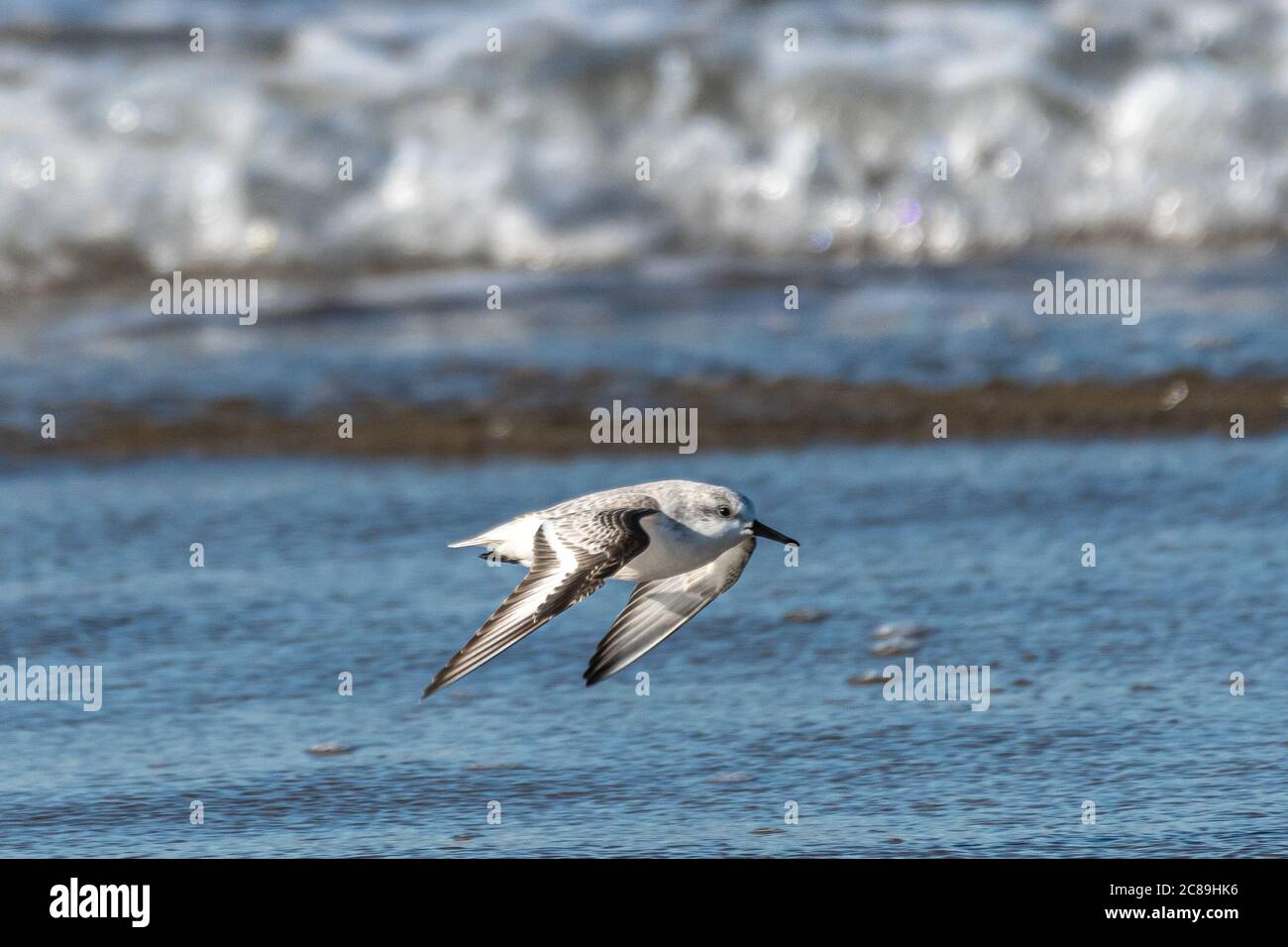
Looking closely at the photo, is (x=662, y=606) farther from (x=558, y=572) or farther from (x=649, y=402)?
(x=649, y=402)

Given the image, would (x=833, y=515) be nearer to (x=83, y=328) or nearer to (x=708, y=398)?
(x=708, y=398)

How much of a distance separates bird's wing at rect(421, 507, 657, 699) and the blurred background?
44cm

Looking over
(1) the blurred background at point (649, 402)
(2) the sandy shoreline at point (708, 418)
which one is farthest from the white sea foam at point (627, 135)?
(2) the sandy shoreline at point (708, 418)

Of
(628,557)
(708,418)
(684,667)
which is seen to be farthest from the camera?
(708,418)

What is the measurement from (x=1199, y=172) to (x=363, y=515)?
5.47 m

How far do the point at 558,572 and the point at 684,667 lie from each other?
1037 mm

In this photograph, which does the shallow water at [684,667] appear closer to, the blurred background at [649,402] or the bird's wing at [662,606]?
the blurred background at [649,402]

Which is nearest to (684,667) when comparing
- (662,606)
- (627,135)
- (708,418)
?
(662,606)

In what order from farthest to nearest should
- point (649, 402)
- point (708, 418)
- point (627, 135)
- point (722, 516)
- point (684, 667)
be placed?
point (627, 135)
point (649, 402)
point (708, 418)
point (684, 667)
point (722, 516)

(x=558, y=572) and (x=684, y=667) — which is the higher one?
(x=558, y=572)

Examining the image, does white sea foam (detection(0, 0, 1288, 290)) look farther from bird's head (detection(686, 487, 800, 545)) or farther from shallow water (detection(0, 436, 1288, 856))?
bird's head (detection(686, 487, 800, 545))

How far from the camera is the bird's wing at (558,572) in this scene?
3363mm

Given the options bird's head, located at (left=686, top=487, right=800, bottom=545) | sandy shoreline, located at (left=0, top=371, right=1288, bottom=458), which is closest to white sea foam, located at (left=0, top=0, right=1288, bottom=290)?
sandy shoreline, located at (left=0, top=371, right=1288, bottom=458)

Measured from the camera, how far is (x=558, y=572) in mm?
3555
